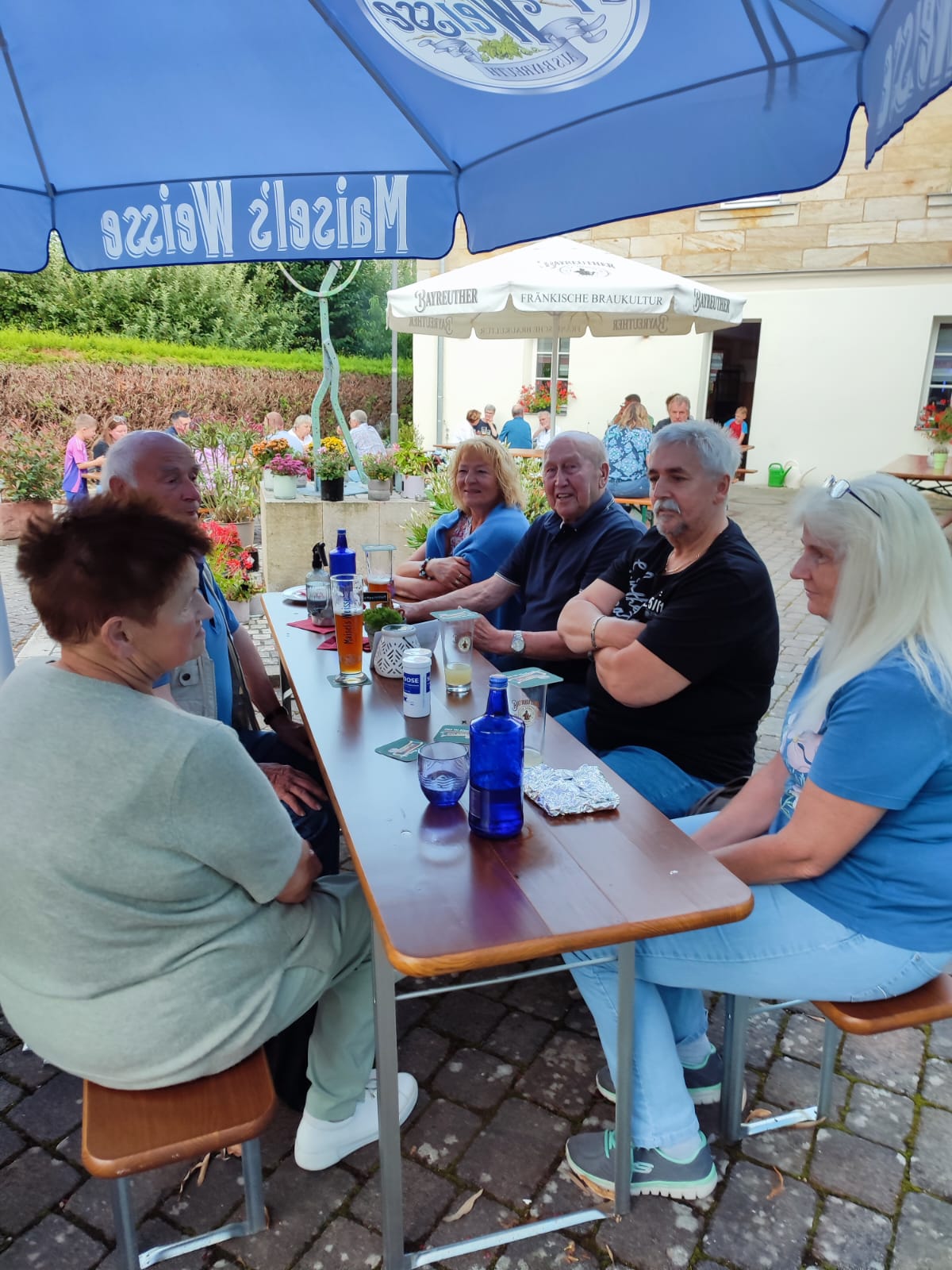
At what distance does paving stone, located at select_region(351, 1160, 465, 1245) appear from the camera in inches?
69.6

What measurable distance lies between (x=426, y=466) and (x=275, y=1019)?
7.25m

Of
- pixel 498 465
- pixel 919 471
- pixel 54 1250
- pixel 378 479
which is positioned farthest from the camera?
pixel 919 471

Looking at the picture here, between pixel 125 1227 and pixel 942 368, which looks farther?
pixel 942 368

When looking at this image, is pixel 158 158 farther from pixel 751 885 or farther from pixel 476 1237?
pixel 476 1237

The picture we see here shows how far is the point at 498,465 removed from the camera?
3754 mm

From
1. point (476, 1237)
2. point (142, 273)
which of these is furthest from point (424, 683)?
point (142, 273)

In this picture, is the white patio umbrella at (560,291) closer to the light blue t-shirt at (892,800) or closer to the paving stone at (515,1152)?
the light blue t-shirt at (892,800)

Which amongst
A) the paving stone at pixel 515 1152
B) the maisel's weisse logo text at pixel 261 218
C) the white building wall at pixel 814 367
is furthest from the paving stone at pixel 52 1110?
the white building wall at pixel 814 367

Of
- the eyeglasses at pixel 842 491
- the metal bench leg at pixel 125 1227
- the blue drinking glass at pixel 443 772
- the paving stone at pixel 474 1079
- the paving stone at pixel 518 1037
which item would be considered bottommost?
the paving stone at pixel 518 1037

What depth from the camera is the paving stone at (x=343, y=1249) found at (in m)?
1.69

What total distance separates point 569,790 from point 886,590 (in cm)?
76

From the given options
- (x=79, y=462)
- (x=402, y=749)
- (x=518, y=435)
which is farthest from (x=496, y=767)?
(x=518, y=435)

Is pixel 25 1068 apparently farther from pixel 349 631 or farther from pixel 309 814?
pixel 349 631

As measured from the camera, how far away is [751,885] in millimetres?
1731
